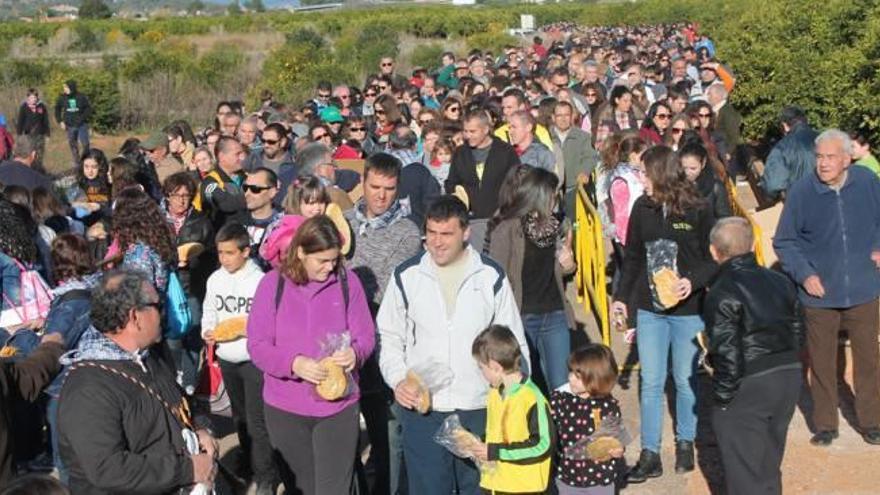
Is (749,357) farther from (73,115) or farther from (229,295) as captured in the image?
(73,115)

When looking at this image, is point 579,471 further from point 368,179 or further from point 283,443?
point 368,179

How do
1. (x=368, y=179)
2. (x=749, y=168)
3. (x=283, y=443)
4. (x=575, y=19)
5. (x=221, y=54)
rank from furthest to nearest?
(x=575, y=19) → (x=221, y=54) → (x=749, y=168) → (x=368, y=179) → (x=283, y=443)

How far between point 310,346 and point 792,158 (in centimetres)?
706

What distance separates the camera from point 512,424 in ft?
19.4

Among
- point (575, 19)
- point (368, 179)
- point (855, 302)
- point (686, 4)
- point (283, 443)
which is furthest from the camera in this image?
point (575, 19)

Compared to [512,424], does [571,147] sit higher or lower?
higher

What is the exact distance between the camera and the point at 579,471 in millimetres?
6234

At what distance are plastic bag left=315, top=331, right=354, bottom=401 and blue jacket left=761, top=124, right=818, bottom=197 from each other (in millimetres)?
6757

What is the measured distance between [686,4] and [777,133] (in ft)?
147

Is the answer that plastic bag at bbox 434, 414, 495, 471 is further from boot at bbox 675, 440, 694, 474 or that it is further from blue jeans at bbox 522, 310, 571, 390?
boot at bbox 675, 440, 694, 474

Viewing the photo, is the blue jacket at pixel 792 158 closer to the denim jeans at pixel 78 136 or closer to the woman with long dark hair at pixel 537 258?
the woman with long dark hair at pixel 537 258

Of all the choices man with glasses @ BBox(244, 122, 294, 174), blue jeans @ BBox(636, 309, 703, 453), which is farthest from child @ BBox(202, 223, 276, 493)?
man with glasses @ BBox(244, 122, 294, 174)

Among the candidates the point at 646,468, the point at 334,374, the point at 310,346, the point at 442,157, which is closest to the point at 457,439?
the point at 334,374

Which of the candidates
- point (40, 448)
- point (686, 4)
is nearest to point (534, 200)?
point (40, 448)
